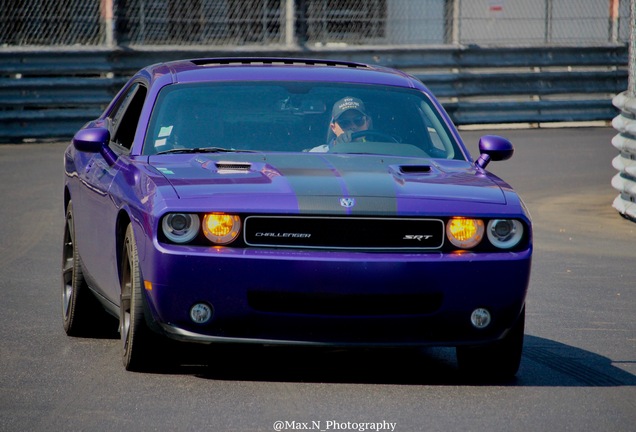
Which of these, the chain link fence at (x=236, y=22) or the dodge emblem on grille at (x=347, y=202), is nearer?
the dodge emblem on grille at (x=347, y=202)

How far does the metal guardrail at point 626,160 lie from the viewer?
13.6m

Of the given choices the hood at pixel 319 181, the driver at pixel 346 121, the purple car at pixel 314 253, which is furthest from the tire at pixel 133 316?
the driver at pixel 346 121

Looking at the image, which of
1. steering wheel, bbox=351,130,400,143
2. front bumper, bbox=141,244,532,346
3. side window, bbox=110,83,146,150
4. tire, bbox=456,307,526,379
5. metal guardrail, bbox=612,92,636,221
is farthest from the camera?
metal guardrail, bbox=612,92,636,221

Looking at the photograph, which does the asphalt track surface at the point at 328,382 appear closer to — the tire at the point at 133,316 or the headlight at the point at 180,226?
the tire at the point at 133,316

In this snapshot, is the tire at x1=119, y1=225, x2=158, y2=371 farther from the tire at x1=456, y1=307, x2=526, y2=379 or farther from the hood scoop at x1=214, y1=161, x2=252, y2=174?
the tire at x1=456, y1=307, x2=526, y2=379

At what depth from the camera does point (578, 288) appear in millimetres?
9680

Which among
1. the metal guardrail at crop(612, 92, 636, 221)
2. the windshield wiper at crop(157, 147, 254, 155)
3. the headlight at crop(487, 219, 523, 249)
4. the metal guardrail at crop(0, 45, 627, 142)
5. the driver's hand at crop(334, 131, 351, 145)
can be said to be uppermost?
the windshield wiper at crop(157, 147, 254, 155)

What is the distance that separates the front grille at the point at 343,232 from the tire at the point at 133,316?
1.86 ft

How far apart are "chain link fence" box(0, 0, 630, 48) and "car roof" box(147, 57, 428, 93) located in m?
14.9

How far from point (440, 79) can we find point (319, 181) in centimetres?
1811

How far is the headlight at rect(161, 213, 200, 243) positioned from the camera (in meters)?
5.86

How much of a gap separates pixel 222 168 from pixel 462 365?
4.83 feet

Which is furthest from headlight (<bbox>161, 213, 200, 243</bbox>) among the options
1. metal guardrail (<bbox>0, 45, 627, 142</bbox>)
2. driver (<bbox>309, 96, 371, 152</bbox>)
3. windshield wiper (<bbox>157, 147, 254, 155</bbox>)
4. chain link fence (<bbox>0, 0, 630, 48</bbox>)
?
chain link fence (<bbox>0, 0, 630, 48</bbox>)

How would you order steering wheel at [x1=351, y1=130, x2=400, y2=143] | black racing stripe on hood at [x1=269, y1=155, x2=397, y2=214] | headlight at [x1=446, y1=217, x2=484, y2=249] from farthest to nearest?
steering wheel at [x1=351, y1=130, x2=400, y2=143], headlight at [x1=446, y1=217, x2=484, y2=249], black racing stripe on hood at [x1=269, y1=155, x2=397, y2=214]
